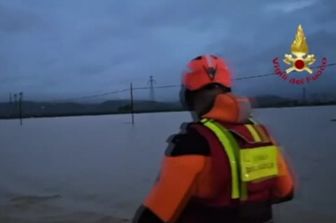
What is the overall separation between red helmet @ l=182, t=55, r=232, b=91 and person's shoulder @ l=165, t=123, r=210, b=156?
266 mm

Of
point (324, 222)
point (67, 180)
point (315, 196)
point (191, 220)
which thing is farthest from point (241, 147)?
point (67, 180)

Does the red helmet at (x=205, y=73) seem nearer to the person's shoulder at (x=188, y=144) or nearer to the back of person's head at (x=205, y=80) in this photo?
the back of person's head at (x=205, y=80)

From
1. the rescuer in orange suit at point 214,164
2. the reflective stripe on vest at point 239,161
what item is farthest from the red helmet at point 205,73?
the reflective stripe on vest at point 239,161

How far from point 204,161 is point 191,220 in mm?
296

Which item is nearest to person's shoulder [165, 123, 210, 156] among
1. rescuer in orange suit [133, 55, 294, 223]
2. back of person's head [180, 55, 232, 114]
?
rescuer in orange suit [133, 55, 294, 223]

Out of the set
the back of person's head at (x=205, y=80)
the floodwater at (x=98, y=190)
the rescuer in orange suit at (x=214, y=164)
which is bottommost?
the floodwater at (x=98, y=190)

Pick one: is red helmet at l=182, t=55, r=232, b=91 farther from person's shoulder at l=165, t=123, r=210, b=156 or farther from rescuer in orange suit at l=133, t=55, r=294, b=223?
person's shoulder at l=165, t=123, r=210, b=156

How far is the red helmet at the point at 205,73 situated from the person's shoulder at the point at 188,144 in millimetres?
266

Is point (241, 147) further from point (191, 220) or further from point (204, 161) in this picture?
point (191, 220)

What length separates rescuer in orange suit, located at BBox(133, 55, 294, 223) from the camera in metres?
2.47

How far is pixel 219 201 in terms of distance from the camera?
8.29 ft

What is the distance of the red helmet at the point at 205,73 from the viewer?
8.80ft

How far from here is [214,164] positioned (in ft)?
8.14

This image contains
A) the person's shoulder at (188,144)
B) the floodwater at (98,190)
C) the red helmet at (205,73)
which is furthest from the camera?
the floodwater at (98,190)
